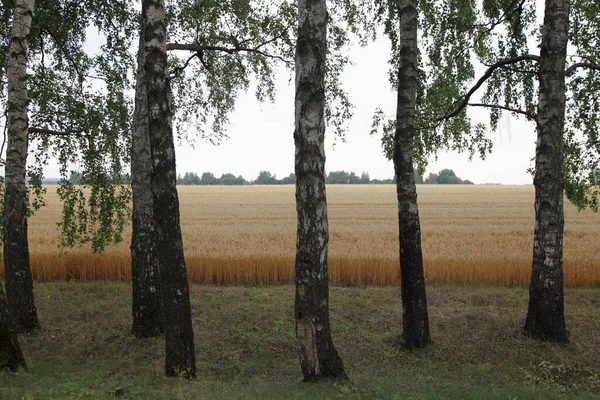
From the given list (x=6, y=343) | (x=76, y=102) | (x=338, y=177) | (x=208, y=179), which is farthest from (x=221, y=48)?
(x=208, y=179)

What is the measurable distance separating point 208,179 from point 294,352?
12121 centimetres

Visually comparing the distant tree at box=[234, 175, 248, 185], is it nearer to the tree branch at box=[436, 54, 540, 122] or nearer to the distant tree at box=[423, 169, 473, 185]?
the distant tree at box=[423, 169, 473, 185]

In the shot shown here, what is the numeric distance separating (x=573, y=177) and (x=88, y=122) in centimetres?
1206

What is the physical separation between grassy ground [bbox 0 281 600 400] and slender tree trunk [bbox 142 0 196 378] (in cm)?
106

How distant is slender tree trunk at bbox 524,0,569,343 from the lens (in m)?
9.74

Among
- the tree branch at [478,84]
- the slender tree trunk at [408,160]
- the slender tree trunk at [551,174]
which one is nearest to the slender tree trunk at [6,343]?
the slender tree trunk at [408,160]

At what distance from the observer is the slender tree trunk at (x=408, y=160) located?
31.1 feet

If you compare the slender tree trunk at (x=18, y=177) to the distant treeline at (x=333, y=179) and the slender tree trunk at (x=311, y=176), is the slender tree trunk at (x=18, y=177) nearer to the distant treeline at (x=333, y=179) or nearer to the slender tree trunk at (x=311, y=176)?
the slender tree trunk at (x=311, y=176)

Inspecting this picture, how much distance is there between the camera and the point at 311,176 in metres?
7.05

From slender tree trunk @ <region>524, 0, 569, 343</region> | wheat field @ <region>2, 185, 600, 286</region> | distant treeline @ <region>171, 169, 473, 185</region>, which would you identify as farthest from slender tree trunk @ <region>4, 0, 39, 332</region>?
distant treeline @ <region>171, 169, 473, 185</region>

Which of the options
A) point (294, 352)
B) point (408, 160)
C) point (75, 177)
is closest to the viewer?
point (408, 160)

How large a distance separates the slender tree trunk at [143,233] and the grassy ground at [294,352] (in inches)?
18.8

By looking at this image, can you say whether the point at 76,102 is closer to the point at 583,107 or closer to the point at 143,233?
the point at 143,233

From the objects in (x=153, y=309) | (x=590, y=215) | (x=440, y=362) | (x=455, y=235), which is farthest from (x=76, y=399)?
(x=590, y=215)
